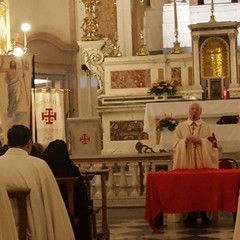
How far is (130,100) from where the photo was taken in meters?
18.3

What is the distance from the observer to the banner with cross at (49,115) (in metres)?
19.1

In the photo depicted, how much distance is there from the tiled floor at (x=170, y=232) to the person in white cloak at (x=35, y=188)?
134 inches

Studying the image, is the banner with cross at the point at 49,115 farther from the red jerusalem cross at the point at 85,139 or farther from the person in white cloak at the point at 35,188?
the person in white cloak at the point at 35,188

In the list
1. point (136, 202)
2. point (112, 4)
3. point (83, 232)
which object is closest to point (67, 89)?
point (112, 4)

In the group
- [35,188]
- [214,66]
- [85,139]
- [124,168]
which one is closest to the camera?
[35,188]

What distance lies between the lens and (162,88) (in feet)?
58.0

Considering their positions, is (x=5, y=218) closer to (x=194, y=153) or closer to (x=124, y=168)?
(x=194, y=153)

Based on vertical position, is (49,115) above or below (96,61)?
below

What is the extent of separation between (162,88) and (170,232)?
7.45 meters

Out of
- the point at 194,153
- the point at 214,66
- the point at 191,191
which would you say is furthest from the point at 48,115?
the point at 191,191

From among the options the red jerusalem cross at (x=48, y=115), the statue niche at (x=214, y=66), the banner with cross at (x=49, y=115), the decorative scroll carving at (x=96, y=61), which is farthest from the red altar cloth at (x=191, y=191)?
the red jerusalem cross at (x=48, y=115)

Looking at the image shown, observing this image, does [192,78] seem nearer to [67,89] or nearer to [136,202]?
[67,89]

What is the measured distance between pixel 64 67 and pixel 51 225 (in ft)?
53.1

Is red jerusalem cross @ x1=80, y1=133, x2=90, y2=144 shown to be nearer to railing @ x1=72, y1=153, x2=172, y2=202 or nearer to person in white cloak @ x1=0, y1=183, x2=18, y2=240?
railing @ x1=72, y1=153, x2=172, y2=202
